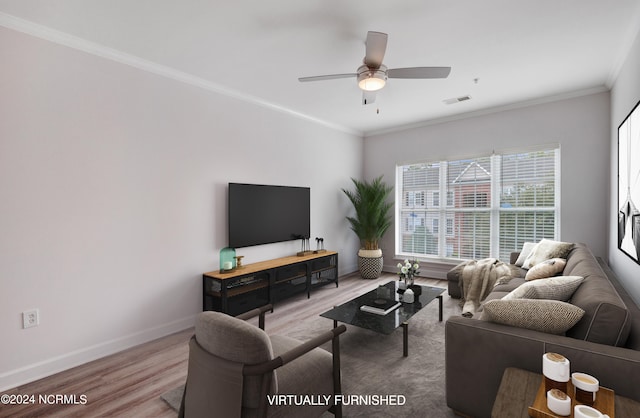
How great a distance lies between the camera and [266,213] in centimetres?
420

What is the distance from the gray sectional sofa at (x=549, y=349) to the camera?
139cm

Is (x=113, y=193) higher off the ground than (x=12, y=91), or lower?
lower

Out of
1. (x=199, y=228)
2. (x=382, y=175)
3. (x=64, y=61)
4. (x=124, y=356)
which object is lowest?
(x=124, y=356)

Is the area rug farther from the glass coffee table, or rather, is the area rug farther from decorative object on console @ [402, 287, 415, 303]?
decorative object on console @ [402, 287, 415, 303]

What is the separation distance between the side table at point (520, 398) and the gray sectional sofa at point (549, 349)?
10cm

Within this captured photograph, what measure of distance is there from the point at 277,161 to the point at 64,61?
2.48 m

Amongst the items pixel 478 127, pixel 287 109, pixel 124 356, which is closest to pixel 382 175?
pixel 478 127

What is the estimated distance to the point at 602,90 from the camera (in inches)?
154

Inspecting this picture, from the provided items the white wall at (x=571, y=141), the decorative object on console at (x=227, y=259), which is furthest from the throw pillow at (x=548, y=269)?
the decorative object on console at (x=227, y=259)

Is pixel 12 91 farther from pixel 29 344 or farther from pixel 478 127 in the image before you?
pixel 478 127

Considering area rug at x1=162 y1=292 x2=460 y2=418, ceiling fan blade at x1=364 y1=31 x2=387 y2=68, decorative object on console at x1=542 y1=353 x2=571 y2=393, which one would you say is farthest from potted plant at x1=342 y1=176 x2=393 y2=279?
decorative object on console at x1=542 y1=353 x2=571 y2=393

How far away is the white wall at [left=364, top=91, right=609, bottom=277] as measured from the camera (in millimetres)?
3969

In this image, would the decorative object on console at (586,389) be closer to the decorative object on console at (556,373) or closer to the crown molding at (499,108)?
the decorative object on console at (556,373)

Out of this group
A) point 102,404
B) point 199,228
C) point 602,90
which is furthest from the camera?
point 602,90
